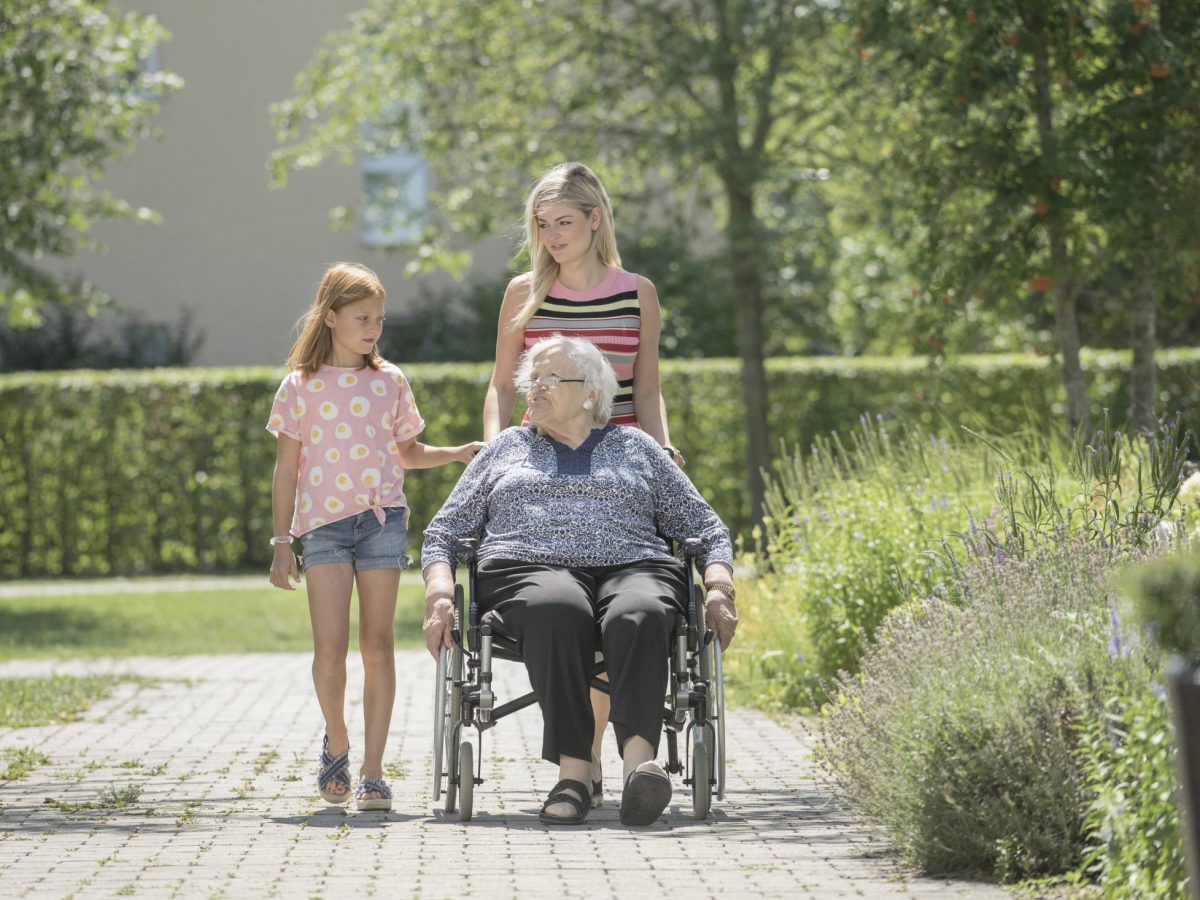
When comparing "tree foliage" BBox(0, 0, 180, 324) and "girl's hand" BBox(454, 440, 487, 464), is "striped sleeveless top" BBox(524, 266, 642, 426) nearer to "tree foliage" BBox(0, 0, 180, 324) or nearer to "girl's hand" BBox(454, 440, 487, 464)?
"girl's hand" BBox(454, 440, 487, 464)

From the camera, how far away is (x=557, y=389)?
18.5 feet

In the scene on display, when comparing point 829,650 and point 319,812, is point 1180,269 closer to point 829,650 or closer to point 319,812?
point 829,650

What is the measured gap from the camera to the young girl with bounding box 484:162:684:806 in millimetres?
5930

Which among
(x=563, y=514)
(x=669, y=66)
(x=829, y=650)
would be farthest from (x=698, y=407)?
(x=563, y=514)

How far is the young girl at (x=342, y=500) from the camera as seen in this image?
5.67 meters

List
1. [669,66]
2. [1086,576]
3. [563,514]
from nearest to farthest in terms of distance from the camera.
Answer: [1086,576] → [563,514] → [669,66]

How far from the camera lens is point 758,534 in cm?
902

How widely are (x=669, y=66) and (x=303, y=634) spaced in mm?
4691

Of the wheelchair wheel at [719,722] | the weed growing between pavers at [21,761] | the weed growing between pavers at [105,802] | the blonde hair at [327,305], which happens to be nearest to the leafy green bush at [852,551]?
the wheelchair wheel at [719,722]

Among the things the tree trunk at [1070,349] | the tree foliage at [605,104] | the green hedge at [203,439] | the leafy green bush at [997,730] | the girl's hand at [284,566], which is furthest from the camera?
the green hedge at [203,439]

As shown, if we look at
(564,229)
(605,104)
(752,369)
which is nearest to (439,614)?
(564,229)

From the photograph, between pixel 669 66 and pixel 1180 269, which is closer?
pixel 1180 269

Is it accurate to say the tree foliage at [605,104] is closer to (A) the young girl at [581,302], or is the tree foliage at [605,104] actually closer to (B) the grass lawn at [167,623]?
(B) the grass lawn at [167,623]

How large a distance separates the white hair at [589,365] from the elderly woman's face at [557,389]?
17 millimetres
